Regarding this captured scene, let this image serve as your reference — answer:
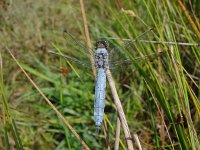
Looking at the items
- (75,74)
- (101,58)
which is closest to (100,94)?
(101,58)

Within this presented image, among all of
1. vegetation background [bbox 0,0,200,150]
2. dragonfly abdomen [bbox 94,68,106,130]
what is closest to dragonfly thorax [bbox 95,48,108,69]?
dragonfly abdomen [bbox 94,68,106,130]

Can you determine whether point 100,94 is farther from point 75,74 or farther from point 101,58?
point 75,74

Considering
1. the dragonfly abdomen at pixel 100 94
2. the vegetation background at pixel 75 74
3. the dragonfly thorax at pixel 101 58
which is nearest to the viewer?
the dragonfly abdomen at pixel 100 94

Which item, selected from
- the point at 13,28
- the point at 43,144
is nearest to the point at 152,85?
the point at 43,144

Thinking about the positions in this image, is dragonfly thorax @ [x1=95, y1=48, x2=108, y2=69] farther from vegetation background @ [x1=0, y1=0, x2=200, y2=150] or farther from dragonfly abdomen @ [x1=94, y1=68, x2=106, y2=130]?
vegetation background @ [x1=0, y1=0, x2=200, y2=150]

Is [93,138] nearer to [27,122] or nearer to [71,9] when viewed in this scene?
[27,122]

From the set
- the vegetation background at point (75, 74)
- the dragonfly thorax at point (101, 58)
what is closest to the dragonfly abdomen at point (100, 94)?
the dragonfly thorax at point (101, 58)

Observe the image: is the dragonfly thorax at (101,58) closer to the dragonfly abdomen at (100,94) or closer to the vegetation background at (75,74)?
the dragonfly abdomen at (100,94)
